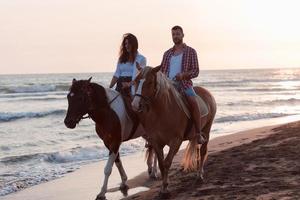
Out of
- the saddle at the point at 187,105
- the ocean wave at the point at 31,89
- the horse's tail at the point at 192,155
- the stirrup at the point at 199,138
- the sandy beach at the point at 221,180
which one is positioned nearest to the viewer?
the sandy beach at the point at 221,180

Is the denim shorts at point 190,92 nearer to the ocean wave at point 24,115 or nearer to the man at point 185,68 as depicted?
the man at point 185,68

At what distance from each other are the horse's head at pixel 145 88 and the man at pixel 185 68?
29.7 inches

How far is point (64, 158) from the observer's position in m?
11.0

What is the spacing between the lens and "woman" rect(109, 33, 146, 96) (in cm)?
707

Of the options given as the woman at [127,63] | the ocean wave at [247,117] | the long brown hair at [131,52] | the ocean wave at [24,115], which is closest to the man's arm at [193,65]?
the woman at [127,63]

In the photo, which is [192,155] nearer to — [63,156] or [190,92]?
[190,92]

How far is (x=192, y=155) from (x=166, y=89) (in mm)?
1458

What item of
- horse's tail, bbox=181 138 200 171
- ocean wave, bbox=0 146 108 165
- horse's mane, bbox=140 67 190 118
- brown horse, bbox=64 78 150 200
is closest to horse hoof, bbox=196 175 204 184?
horse's tail, bbox=181 138 200 171

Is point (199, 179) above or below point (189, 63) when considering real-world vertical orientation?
below

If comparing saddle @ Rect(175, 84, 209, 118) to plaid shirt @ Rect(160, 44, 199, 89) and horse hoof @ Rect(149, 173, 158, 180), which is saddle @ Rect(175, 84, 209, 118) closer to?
plaid shirt @ Rect(160, 44, 199, 89)

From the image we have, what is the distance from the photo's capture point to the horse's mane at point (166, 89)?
568 cm

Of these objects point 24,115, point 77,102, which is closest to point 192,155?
point 77,102

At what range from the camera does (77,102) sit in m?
6.35

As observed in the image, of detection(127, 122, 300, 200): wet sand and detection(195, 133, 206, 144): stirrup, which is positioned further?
detection(195, 133, 206, 144): stirrup
